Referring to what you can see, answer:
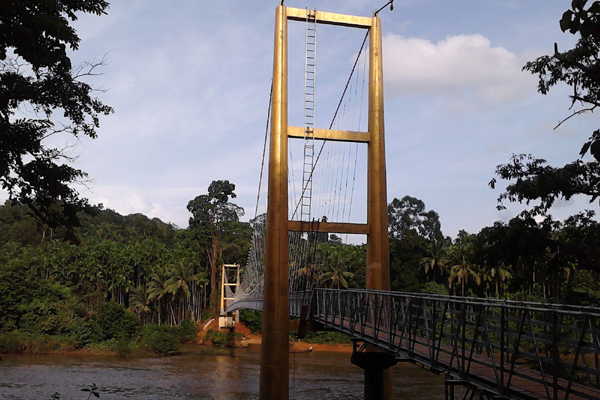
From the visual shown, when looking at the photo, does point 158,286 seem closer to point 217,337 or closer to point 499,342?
point 217,337

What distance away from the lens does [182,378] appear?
69.7 feet

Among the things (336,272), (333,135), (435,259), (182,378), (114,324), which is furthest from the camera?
(435,259)

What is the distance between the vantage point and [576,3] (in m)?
2.07

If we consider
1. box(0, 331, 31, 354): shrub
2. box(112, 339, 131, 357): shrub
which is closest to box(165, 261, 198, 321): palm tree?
box(112, 339, 131, 357): shrub

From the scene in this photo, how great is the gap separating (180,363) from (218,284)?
661 inches

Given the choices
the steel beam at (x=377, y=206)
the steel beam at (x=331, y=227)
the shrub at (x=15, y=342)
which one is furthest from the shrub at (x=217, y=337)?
the steel beam at (x=331, y=227)

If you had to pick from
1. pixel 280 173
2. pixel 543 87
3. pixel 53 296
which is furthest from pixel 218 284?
pixel 543 87

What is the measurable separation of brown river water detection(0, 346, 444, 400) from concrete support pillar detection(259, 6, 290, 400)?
3.84 meters

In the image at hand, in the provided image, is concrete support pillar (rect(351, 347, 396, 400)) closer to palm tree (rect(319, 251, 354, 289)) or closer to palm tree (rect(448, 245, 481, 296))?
palm tree (rect(319, 251, 354, 289))

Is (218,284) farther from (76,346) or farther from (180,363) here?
(180,363)

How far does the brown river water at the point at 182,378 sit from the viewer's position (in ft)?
58.0

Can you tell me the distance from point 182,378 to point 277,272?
11.2 m

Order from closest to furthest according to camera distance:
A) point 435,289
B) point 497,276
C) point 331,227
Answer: point 331,227 → point 497,276 → point 435,289

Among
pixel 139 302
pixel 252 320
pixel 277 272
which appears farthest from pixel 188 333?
pixel 277 272
